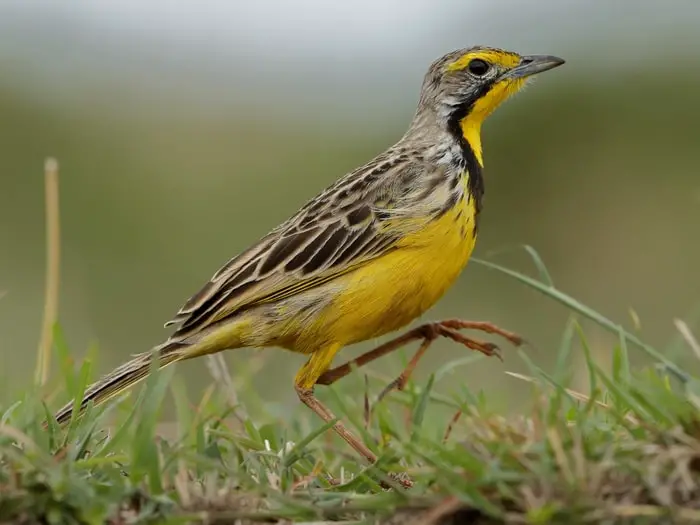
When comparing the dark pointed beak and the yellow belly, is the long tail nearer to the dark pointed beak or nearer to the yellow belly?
the yellow belly

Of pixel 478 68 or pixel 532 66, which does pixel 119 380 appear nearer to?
pixel 478 68

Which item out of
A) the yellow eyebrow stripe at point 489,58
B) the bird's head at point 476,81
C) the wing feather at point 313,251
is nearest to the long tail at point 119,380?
the wing feather at point 313,251

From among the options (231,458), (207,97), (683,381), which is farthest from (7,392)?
(207,97)

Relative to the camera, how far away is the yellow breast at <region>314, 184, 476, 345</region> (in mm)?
5488

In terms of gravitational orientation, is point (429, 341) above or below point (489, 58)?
below

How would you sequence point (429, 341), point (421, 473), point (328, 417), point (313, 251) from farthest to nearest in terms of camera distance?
point (313, 251), point (429, 341), point (328, 417), point (421, 473)

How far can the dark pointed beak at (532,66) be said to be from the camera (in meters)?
6.77

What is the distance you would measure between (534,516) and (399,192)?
111 inches

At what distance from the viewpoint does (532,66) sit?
678 centimetres

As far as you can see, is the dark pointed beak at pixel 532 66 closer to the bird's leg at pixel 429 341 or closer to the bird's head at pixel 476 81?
the bird's head at pixel 476 81

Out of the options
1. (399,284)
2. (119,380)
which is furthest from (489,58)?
(119,380)

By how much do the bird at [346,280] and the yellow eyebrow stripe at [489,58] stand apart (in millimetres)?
997

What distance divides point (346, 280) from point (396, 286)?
0.27 metres

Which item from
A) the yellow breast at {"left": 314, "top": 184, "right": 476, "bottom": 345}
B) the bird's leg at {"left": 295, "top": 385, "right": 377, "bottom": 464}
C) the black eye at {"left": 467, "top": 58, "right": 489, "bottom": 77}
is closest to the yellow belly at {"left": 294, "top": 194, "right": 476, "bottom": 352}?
the yellow breast at {"left": 314, "top": 184, "right": 476, "bottom": 345}
